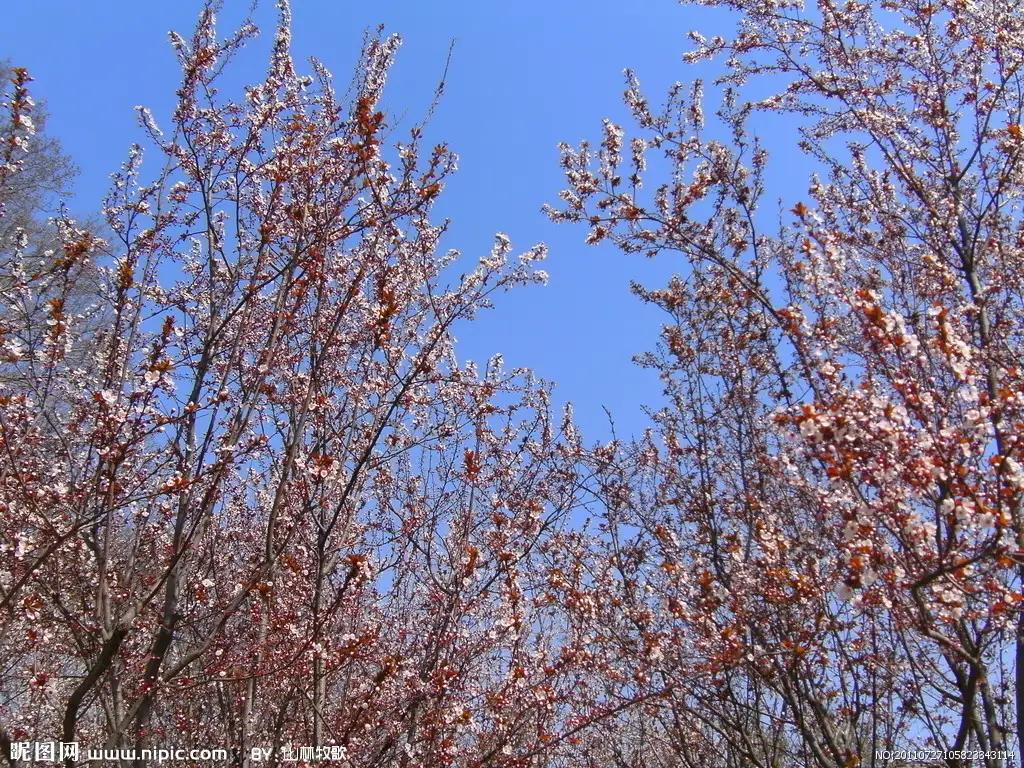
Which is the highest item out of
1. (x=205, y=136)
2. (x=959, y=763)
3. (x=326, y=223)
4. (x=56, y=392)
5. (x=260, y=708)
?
(x=205, y=136)

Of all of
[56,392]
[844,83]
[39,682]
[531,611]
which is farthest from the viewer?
[531,611]

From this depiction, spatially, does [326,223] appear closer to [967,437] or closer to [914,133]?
[967,437]

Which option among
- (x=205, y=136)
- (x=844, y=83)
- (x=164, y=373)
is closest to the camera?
(x=164, y=373)

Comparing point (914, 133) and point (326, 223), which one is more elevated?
point (914, 133)

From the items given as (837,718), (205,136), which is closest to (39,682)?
(205,136)

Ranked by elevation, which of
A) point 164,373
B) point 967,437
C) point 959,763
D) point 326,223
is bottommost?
point 959,763

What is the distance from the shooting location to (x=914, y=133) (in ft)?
17.1

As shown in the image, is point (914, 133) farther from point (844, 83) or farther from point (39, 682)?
point (39, 682)

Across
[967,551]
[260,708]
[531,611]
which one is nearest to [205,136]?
[260,708]

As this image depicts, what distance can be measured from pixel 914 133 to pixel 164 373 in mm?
5031

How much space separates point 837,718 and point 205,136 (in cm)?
565

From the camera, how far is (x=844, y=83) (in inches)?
211

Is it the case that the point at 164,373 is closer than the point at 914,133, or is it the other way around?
the point at 164,373

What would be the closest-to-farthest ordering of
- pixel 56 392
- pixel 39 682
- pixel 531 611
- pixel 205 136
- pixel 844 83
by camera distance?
pixel 39 682, pixel 205 136, pixel 56 392, pixel 844 83, pixel 531 611
